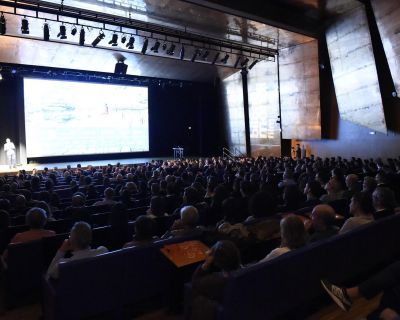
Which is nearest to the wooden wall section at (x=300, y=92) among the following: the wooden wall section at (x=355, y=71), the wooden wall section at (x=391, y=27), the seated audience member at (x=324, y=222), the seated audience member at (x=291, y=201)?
the wooden wall section at (x=355, y=71)

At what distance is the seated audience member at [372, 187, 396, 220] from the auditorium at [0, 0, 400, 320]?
0.02 m

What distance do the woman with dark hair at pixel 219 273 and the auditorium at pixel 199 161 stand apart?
0.01m

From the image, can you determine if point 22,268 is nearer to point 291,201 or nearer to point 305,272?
point 305,272

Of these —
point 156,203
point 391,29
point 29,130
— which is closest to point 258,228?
point 156,203

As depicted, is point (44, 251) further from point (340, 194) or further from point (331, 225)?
point (340, 194)

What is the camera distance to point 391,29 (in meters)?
10.6

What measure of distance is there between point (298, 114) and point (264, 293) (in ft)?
47.5

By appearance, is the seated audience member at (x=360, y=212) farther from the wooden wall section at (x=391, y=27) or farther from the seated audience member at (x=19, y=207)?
the wooden wall section at (x=391, y=27)

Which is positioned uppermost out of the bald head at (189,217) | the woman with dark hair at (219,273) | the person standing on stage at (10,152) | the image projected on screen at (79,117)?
the image projected on screen at (79,117)

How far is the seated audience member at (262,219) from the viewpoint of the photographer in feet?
11.0

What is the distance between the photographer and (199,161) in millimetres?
13242

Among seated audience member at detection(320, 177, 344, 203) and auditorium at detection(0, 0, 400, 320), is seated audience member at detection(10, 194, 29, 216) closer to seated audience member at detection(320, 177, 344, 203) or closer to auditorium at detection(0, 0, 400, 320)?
auditorium at detection(0, 0, 400, 320)

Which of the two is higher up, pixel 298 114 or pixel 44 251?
pixel 298 114

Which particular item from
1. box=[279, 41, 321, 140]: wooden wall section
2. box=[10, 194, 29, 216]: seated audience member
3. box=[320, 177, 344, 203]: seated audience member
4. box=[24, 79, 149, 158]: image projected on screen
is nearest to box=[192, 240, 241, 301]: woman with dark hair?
box=[320, 177, 344, 203]: seated audience member
